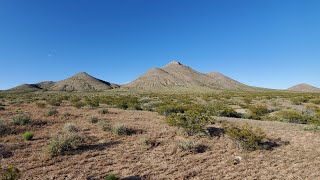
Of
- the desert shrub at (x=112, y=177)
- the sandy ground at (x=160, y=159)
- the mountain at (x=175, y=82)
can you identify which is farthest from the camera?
the mountain at (x=175, y=82)

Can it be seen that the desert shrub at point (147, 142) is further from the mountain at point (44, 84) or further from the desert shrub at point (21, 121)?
the mountain at point (44, 84)

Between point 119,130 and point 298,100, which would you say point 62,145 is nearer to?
point 119,130

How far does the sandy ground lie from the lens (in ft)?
26.3

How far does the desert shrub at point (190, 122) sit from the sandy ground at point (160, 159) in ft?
2.41

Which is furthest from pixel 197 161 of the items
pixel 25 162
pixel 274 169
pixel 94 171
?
pixel 25 162

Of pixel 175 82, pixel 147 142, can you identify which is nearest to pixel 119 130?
pixel 147 142

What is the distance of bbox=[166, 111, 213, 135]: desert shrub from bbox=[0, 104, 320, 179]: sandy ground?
2.41ft

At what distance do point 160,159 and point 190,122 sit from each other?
4.47 meters

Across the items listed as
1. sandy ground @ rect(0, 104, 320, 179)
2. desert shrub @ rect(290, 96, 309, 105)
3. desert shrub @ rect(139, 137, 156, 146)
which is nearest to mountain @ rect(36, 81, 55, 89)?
desert shrub @ rect(290, 96, 309, 105)

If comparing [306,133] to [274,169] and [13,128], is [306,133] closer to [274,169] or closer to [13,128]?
[274,169]

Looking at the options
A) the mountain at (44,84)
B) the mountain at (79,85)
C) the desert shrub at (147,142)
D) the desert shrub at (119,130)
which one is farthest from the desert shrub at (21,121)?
the mountain at (44,84)

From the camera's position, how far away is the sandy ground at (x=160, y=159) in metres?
8.02

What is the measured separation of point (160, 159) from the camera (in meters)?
9.35

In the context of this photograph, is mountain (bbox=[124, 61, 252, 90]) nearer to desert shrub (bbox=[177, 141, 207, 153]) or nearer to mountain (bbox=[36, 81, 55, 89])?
mountain (bbox=[36, 81, 55, 89])
